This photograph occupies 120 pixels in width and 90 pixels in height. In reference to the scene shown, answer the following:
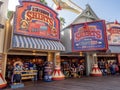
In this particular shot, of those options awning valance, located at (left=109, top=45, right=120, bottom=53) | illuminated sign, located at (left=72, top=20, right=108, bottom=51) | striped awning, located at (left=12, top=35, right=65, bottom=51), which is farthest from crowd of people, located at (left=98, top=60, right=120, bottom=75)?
striped awning, located at (left=12, top=35, right=65, bottom=51)

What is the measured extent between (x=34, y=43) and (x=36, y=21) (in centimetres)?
183

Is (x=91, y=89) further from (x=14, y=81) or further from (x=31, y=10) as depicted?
(x=31, y=10)

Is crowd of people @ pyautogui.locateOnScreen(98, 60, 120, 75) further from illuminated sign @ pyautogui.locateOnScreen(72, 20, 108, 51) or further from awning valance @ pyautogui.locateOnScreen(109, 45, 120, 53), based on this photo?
illuminated sign @ pyautogui.locateOnScreen(72, 20, 108, 51)

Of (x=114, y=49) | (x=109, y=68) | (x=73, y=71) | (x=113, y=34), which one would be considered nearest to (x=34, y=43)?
(x=73, y=71)

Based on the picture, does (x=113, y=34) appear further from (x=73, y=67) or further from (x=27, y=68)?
(x=27, y=68)

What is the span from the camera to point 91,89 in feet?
23.7

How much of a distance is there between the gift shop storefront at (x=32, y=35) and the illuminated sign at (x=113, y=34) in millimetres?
6501

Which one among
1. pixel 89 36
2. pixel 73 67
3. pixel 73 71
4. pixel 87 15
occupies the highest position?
pixel 87 15

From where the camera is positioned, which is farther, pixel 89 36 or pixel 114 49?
pixel 114 49

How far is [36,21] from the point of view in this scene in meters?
10.3

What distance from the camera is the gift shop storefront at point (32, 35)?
357 inches

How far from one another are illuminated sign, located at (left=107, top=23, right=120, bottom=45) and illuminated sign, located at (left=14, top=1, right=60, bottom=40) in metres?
6.53

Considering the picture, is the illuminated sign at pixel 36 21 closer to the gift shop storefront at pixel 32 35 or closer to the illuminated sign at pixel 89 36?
the gift shop storefront at pixel 32 35

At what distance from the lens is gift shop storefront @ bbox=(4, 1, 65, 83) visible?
29.8ft
